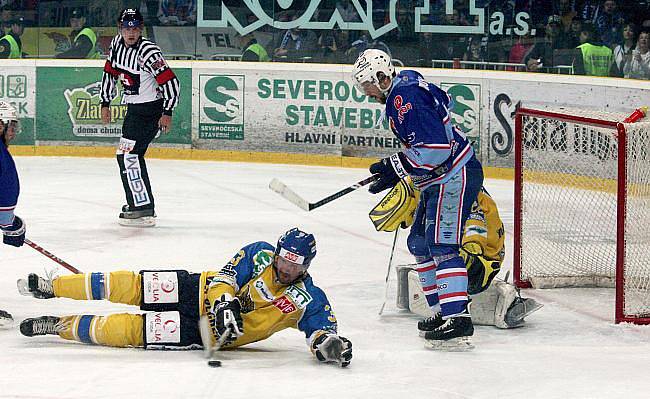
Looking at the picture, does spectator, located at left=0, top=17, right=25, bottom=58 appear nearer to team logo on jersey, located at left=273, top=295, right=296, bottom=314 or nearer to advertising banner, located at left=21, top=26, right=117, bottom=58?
advertising banner, located at left=21, top=26, right=117, bottom=58

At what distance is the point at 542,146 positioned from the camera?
673 cm

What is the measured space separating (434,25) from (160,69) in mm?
3772

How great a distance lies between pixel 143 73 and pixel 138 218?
921 millimetres

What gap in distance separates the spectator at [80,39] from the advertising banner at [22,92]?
0.37 metres

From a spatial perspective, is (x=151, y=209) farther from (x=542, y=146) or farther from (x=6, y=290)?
(x=542, y=146)

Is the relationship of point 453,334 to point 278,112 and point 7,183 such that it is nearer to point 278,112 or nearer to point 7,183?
point 7,183

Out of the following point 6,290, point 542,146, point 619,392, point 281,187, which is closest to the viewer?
point 619,392

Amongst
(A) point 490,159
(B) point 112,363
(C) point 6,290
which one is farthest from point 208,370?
(A) point 490,159

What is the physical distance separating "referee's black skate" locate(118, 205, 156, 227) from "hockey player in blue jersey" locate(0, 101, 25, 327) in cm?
267

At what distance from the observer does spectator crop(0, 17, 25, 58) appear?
1123 centimetres

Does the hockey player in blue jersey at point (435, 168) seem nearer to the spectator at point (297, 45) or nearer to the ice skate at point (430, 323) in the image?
the ice skate at point (430, 323)

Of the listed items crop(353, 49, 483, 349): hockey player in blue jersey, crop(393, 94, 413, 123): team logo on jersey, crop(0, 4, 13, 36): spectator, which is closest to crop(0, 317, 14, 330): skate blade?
crop(353, 49, 483, 349): hockey player in blue jersey

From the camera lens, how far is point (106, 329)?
4.68m

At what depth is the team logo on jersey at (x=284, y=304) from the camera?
462cm
